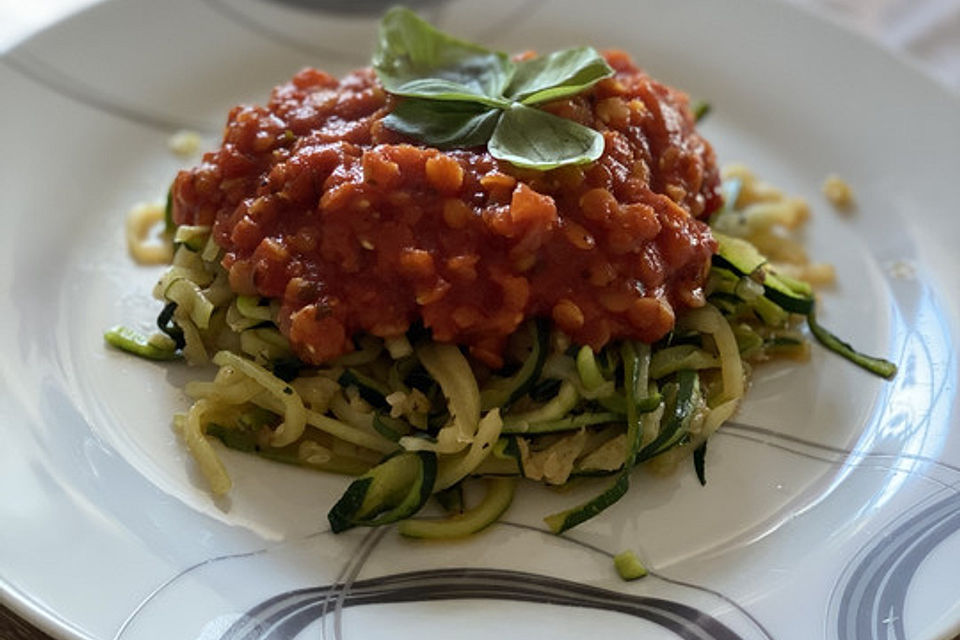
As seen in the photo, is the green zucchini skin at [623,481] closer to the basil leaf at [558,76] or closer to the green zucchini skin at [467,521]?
the green zucchini skin at [467,521]

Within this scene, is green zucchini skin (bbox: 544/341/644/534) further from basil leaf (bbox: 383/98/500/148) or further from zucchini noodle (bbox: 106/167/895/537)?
basil leaf (bbox: 383/98/500/148)

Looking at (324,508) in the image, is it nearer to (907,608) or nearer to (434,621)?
(434,621)

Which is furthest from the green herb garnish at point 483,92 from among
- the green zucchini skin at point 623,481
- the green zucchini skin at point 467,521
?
the green zucchini skin at point 467,521

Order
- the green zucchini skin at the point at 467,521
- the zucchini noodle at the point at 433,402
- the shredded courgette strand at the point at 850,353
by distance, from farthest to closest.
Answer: the shredded courgette strand at the point at 850,353 < the zucchini noodle at the point at 433,402 < the green zucchini skin at the point at 467,521

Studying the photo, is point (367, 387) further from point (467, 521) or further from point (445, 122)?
point (445, 122)

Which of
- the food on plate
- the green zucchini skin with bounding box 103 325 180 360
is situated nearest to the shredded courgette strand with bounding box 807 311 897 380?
the food on plate

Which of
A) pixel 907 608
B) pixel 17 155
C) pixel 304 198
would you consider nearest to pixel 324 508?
pixel 304 198

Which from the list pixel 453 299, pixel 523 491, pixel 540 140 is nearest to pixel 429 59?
pixel 540 140
